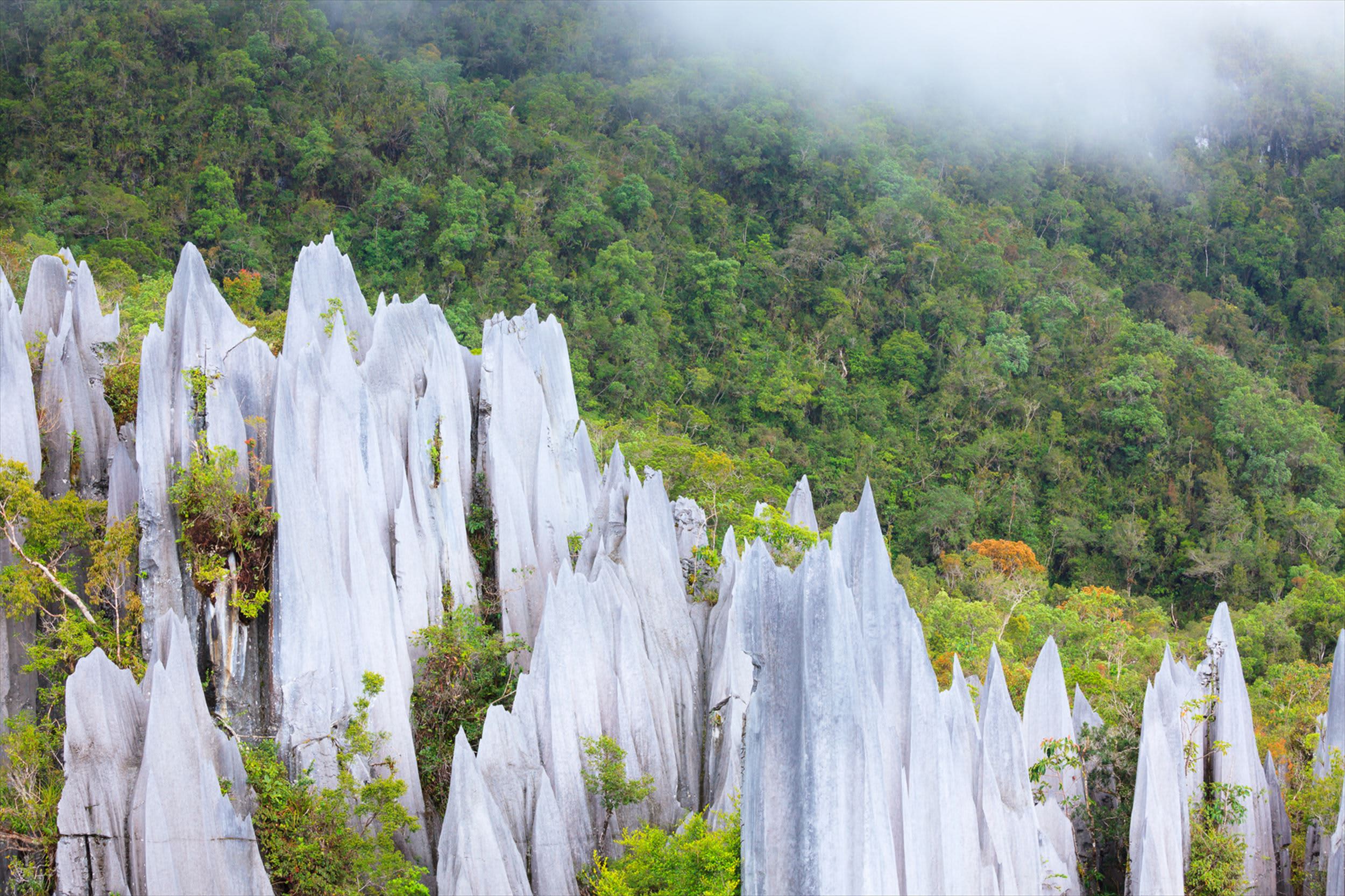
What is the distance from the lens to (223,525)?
14078 mm

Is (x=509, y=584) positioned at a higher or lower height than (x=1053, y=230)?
lower

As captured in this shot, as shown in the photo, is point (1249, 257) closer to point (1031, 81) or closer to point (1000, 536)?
point (1031, 81)

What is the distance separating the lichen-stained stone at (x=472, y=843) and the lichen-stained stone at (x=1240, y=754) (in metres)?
8.78

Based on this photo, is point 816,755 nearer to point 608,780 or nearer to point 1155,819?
point 608,780

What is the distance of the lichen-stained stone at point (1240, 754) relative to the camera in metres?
13.6

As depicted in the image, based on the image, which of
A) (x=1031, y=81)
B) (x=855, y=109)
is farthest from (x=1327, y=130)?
(x=855, y=109)

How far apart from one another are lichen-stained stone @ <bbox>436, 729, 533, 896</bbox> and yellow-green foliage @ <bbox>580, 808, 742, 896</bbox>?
3.75 ft

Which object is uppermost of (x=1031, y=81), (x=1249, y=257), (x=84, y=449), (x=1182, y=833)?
(x=1031, y=81)

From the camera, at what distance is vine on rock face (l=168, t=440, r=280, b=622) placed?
14.0 metres

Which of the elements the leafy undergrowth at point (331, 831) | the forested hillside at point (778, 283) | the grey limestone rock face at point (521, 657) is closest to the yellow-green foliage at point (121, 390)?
the grey limestone rock face at point (521, 657)

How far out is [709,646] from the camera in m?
17.4

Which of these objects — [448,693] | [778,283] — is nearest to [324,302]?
[448,693]

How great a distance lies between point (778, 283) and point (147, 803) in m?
29.2

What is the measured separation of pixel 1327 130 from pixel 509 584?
4720 centimetres
